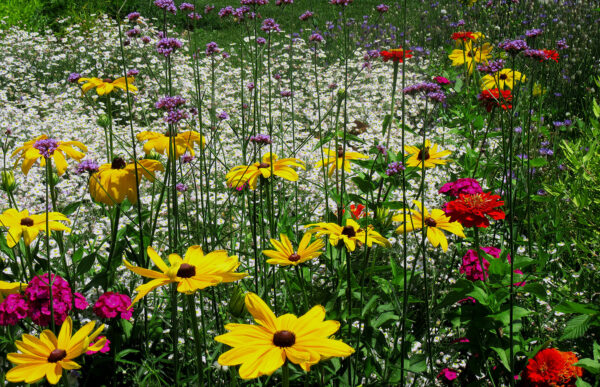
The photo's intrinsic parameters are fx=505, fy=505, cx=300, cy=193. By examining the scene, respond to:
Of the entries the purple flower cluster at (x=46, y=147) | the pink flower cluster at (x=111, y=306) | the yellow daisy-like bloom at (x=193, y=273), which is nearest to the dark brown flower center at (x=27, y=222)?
the pink flower cluster at (x=111, y=306)

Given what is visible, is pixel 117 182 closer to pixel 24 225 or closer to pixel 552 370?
pixel 24 225

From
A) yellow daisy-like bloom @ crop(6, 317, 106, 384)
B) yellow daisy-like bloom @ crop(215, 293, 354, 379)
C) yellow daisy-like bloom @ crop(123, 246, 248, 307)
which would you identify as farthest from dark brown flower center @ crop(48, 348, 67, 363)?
yellow daisy-like bloom @ crop(215, 293, 354, 379)

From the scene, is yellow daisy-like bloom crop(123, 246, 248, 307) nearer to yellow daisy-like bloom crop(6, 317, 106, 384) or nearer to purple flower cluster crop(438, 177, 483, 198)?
yellow daisy-like bloom crop(6, 317, 106, 384)

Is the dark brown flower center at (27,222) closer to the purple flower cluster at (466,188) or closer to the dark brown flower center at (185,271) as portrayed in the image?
the dark brown flower center at (185,271)

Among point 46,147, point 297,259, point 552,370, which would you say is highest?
point 46,147

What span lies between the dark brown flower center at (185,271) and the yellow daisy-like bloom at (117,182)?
0.54m

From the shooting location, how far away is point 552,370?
1.25 metres

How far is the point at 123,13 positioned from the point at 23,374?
27.3 feet

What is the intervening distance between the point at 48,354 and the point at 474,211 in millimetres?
919

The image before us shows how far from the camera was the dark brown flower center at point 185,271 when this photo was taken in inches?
34.2

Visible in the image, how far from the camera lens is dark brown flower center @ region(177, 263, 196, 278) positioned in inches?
34.2

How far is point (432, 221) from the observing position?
139cm

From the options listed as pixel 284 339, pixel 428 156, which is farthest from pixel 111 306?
pixel 428 156

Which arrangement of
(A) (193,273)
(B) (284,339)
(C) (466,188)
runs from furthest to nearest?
1. (C) (466,188)
2. (A) (193,273)
3. (B) (284,339)
